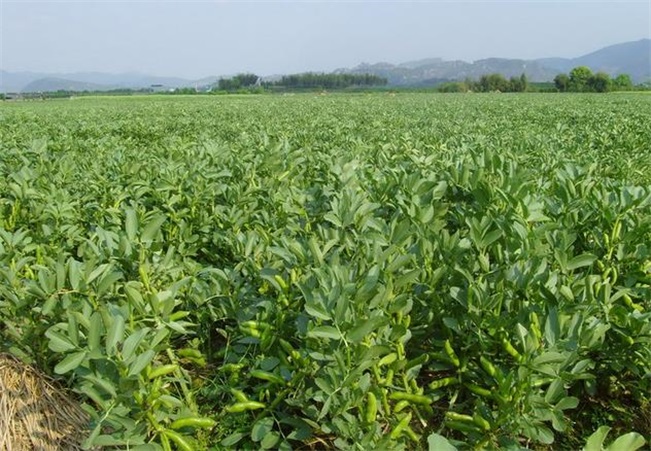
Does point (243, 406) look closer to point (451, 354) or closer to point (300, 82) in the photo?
point (451, 354)

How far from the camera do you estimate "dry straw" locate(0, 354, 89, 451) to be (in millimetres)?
1918

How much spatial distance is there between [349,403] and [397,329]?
29cm

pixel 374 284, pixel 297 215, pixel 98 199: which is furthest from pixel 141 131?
pixel 374 284

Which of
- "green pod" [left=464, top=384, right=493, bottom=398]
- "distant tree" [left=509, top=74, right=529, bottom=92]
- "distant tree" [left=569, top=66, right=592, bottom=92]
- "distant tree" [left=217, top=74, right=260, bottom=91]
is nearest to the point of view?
"green pod" [left=464, top=384, right=493, bottom=398]

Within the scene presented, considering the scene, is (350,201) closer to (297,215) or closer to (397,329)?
(297,215)

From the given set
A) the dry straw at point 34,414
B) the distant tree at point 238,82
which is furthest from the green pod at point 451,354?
the distant tree at point 238,82

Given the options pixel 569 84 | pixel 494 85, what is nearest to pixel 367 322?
pixel 569 84

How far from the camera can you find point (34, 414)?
6.45ft

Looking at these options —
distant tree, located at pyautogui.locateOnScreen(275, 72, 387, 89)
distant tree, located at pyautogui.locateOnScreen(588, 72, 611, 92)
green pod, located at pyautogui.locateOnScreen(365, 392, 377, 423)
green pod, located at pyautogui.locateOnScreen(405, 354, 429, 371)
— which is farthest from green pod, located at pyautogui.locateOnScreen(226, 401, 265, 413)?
distant tree, located at pyautogui.locateOnScreen(275, 72, 387, 89)

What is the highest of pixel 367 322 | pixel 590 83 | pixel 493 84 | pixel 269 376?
pixel 493 84

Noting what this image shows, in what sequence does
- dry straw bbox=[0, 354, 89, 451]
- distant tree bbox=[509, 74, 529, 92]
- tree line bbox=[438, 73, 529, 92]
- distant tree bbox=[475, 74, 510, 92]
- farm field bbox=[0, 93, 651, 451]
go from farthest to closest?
distant tree bbox=[475, 74, 510, 92]
tree line bbox=[438, 73, 529, 92]
distant tree bbox=[509, 74, 529, 92]
dry straw bbox=[0, 354, 89, 451]
farm field bbox=[0, 93, 651, 451]

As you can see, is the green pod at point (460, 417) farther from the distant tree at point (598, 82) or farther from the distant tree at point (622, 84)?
the distant tree at point (622, 84)

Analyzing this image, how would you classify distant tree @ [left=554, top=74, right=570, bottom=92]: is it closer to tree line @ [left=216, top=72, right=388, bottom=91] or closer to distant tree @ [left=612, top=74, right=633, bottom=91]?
distant tree @ [left=612, top=74, right=633, bottom=91]

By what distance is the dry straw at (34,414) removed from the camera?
1918mm
